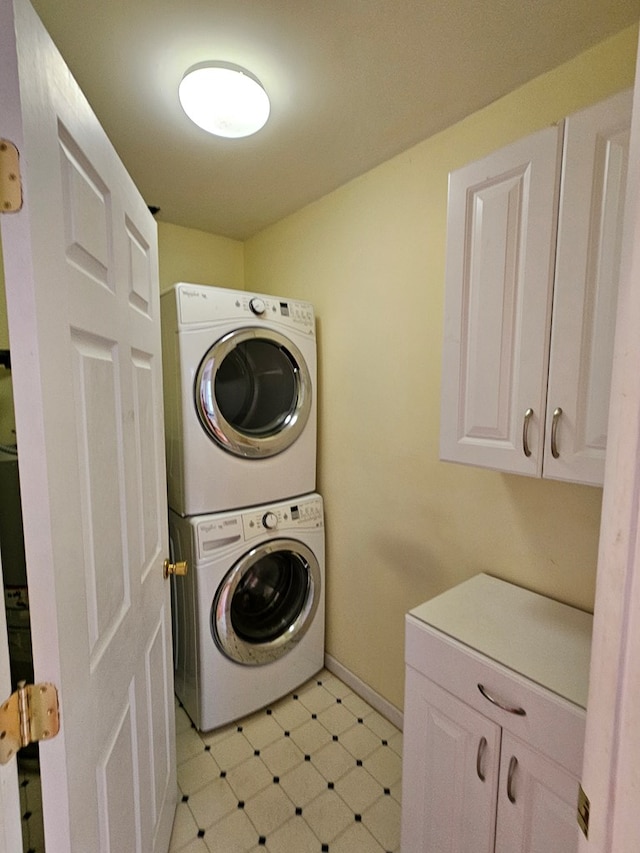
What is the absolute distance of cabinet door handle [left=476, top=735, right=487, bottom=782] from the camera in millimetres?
960

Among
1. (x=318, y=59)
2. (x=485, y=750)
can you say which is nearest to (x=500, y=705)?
(x=485, y=750)

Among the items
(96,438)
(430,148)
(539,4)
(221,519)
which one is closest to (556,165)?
(539,4)

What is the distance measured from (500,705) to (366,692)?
1.15m

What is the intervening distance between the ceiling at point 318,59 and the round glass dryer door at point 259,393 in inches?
29.0

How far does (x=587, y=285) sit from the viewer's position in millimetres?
874

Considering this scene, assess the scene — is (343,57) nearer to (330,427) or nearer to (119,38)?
(119,38)

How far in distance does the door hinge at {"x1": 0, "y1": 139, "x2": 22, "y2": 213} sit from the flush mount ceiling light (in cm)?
91

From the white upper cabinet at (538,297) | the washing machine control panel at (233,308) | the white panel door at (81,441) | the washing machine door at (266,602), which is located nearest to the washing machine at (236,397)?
the washing machine control panel at (233,308)

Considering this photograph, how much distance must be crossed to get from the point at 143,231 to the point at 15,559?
912 millimetres

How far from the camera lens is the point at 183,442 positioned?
1590 millimetres

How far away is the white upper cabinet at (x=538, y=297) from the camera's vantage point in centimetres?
85

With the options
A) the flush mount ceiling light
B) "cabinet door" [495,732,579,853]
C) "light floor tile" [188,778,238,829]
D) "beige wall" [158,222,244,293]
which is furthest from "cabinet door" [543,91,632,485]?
"beige wall" [158,222,244,293]

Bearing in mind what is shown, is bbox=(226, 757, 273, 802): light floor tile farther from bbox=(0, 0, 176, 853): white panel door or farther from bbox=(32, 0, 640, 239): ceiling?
bbox=(32, 0, 640, 239): ceiling

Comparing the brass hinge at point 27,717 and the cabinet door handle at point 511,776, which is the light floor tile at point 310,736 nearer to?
the cabinet door handle at point 511,776
